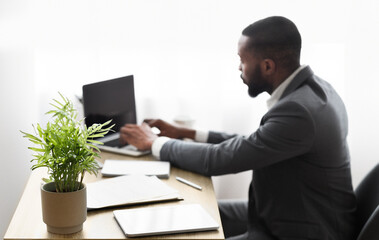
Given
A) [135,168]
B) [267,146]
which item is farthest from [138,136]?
[267,146]

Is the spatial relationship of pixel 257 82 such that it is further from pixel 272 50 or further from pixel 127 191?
pixel 127 191

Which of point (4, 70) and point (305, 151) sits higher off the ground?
point (4, 70)

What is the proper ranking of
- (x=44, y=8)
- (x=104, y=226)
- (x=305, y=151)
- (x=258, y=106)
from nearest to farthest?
(x=104, y=226)
(x=305, y=151)
(x=44, y=8)
(x=258, y=106)

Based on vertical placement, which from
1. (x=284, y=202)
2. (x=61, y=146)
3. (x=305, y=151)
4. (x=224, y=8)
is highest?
(x=224, y=8)

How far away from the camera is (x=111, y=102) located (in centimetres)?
216

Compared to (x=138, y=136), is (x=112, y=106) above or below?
above

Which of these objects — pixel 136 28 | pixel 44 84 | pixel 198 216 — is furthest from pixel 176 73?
pixel 198 216

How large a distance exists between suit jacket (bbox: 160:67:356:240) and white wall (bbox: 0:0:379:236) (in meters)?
0.73

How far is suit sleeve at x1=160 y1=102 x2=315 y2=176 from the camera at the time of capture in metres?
1.77

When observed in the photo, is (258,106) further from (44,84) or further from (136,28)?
(44,84)

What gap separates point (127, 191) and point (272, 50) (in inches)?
27.5

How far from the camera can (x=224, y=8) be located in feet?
8.34

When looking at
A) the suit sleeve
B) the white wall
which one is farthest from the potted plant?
the white wall

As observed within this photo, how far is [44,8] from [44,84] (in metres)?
0.34
